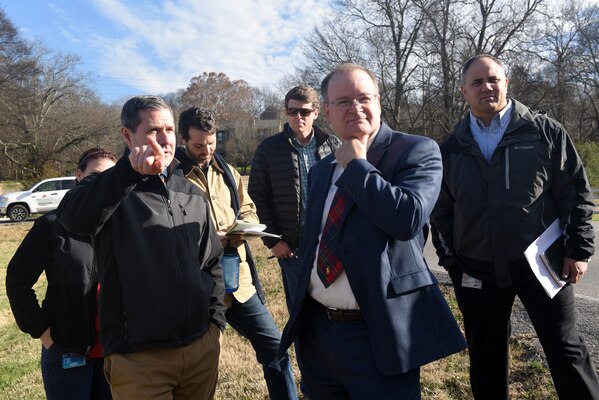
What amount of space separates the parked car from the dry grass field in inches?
659

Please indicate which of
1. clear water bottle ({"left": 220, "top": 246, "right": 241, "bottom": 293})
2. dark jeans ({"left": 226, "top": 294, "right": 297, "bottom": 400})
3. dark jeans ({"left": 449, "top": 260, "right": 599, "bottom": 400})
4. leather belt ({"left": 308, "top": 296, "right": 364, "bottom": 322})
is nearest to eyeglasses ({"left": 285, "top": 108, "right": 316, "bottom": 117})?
clear water bottle ({"left": 220, "top": 246, "right": 241, "bottom": 293})

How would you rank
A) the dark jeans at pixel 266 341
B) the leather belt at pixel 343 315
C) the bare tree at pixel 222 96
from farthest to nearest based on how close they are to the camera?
the bare tree at pixel 222 96 < the dark jeans at pixel 266 341 < the leather belt at pixel 343 315

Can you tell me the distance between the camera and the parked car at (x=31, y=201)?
66.7 feet

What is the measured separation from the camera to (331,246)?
191 centimetres

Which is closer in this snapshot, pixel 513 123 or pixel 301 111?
pixel 513 123

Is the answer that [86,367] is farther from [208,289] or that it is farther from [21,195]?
[21,195]

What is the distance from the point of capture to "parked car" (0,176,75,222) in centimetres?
2034

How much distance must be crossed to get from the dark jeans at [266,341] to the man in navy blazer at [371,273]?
1095 mm

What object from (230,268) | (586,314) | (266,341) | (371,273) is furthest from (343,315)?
(586,314)

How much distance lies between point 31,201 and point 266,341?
21199 millimetres

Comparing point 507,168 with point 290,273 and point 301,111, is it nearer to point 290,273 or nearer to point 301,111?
point 301,111

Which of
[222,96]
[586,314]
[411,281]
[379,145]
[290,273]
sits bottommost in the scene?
[586,314]

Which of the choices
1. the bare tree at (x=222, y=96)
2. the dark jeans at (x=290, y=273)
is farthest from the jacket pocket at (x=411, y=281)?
the bare tree at (x=222, y=96)

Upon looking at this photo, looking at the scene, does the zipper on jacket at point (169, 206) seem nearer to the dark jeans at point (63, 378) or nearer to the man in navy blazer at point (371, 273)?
the man in navy blazer at point (371, 273)
